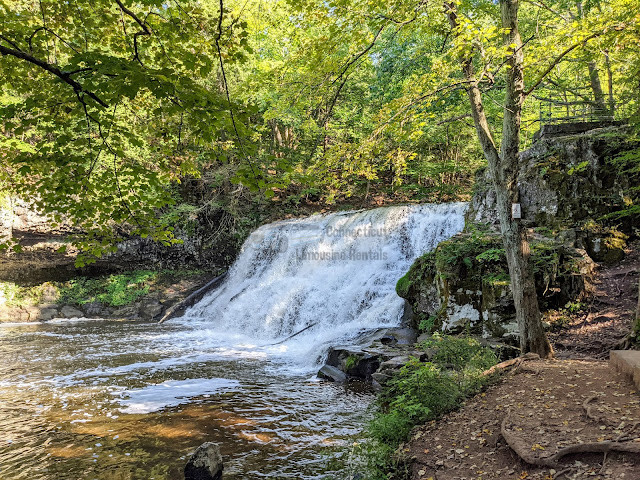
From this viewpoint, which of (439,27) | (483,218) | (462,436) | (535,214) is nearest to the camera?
(462,436)

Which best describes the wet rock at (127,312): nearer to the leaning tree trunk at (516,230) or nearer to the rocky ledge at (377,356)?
the rocky ledge at (377,356)

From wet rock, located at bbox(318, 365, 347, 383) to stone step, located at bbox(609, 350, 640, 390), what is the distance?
14.8ft

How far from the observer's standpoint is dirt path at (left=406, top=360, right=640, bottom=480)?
2.99 metres

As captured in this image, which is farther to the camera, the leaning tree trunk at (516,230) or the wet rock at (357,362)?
the wet rock at (357,362)

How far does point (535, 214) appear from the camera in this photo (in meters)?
9.84

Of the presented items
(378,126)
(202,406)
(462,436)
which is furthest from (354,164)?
(202,406)

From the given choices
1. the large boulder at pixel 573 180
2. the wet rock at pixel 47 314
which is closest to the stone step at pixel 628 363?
the large boulder at pixel 573 180

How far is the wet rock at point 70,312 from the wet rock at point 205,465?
52.6 feet

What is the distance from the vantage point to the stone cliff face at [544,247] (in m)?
7.74

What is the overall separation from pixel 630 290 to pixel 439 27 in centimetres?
589

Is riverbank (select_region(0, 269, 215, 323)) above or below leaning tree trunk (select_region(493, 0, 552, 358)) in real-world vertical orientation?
below

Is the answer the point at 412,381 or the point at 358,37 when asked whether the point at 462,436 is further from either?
the point at 358,37

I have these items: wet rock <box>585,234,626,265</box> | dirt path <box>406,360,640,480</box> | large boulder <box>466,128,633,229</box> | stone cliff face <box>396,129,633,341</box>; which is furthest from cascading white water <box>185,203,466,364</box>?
dirt path <box>406,360,640,480</box>

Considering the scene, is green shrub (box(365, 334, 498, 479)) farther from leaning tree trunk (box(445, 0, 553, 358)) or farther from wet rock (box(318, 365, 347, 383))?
wet rock (box(318, 365, 347, 383))
